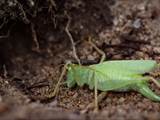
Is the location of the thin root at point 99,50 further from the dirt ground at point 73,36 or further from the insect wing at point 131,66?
the insect wing at point 131,66

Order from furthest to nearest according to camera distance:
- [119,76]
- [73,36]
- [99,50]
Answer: [73,36], [99,50], [119,76]

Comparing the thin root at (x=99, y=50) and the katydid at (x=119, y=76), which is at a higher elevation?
the thin root at (x=99, y=50)

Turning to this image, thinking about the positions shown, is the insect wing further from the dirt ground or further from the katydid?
the dirt ground

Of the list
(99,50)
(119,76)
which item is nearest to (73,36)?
(99,50)

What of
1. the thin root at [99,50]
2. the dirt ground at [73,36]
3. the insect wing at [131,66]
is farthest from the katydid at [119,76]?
the thin root at [99,50]

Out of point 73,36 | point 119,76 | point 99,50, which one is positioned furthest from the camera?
point 73,36

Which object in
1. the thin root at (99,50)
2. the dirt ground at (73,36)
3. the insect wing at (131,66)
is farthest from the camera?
the dirt ground at (73,36)

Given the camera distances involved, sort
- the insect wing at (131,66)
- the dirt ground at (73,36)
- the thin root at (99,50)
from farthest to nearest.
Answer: the dirt ground at (73,36) < the thin root at (99,50) < the insect wing at (131,66)

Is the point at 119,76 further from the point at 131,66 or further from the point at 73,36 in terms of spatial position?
the point at 73,36

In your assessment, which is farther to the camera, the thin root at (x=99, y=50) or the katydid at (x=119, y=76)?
the thin root at (x=99, y=50)
